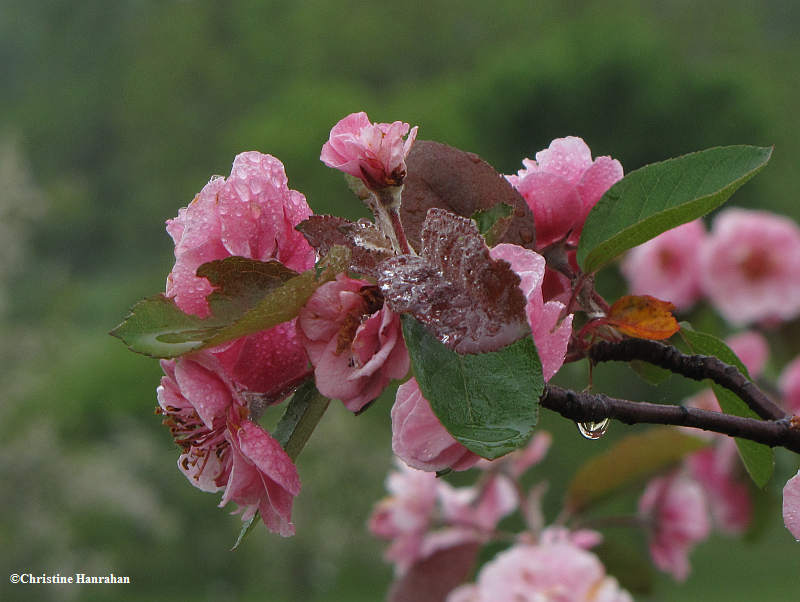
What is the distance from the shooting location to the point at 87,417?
19.3 feet

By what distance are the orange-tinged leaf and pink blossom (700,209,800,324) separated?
0.98 metres

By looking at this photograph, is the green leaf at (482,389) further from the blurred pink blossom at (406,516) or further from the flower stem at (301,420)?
the blurred pink blossom at (406,516)

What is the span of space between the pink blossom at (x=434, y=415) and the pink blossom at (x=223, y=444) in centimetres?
4

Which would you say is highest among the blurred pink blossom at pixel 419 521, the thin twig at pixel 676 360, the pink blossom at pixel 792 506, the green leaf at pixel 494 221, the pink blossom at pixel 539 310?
the green leaf at pixel 494 221

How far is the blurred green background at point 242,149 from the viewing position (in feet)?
15.0

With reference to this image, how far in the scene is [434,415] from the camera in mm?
251

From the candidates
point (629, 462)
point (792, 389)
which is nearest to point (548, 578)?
point (629, 462)

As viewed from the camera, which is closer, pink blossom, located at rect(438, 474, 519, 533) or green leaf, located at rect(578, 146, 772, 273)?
green leaf, located at rect(578, 146, 772, 273)

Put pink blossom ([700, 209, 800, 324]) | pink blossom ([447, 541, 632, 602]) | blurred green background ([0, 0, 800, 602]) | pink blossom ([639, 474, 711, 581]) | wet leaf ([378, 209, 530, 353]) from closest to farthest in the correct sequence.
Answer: wet leaf ([378, 209, 530, 353])
pink blossom ([447, 541, 632, 602])
pink blossom ([639, 474, 711, 581])
pink blossom ([700, 209, 800, 324])
blurred green background ([0, 0, 800, 602])

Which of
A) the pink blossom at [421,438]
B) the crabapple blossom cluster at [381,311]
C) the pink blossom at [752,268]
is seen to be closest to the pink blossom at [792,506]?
the crabapple blossom cluster at [381,311]

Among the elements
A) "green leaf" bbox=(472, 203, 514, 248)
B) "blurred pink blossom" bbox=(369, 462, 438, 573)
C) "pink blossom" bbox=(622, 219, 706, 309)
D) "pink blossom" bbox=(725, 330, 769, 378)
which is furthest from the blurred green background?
"green leaf" bbox=(472, 203, 514, 248)

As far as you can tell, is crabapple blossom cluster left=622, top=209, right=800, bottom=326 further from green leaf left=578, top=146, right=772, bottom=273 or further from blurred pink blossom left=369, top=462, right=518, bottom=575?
green leaf left=578, top=146, right=772, bottom=273

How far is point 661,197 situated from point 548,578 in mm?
406

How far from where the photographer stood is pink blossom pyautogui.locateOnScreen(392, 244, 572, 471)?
0.80 feet
